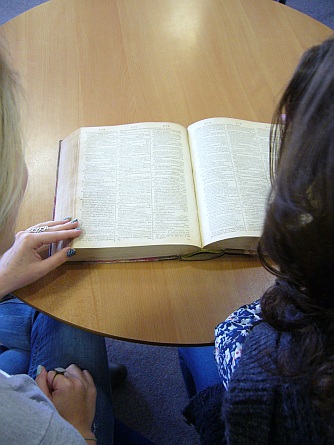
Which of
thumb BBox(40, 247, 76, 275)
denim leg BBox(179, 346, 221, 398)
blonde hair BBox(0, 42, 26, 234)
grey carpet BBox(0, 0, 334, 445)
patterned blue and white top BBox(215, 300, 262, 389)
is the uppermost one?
blonde hair BBox(0, 42, 26, 234)

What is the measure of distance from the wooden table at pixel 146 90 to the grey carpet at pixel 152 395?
64cm

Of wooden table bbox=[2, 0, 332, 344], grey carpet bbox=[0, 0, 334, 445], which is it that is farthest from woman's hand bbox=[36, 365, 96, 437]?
grey carpet bbox=[0, 0, 334, 445]

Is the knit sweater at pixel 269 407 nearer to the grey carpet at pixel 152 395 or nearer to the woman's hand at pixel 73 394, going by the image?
the woman's hand at pixel 73 394

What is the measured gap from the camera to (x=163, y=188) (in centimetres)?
70

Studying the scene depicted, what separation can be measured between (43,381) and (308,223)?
0.57 m

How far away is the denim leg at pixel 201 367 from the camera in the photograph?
0.76m

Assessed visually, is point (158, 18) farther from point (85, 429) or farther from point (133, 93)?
point (85, 429)

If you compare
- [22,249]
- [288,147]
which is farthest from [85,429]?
[288,147]

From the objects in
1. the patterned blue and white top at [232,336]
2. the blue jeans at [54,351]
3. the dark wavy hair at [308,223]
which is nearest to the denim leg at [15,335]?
the blue jeans at [54,351]

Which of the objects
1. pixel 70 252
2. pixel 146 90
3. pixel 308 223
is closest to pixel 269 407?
pixel 308 223

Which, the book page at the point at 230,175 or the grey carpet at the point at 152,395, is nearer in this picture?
the book page at the point at 230,175

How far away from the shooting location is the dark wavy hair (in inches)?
16.0

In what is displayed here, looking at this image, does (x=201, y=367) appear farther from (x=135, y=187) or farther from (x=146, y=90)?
(x=146, y=90)

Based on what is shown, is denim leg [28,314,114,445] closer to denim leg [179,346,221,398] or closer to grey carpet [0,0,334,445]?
denim leg [179,346,221,398]
